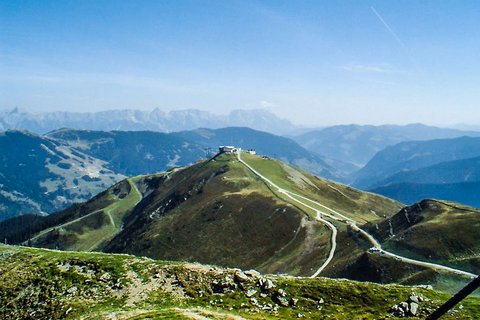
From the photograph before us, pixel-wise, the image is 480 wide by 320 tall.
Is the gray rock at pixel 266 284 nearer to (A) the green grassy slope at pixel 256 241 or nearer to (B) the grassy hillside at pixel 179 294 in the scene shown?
(B) the grassy hillside at pixel 179 294

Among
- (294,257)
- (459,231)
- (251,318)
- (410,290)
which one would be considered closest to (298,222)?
(294,257)

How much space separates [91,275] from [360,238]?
101 meters

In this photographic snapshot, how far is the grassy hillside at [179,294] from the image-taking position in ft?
145

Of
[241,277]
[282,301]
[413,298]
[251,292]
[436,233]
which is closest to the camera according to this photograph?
[413,298]

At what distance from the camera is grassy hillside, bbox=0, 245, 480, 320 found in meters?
44.2

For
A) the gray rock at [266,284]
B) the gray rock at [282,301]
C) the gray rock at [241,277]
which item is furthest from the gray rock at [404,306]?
the gray rock at [241,277]

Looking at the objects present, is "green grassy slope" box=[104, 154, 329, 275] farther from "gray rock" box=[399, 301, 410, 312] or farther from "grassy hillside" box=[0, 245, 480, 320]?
"gray rock" box=[399, 301, 410, 312]

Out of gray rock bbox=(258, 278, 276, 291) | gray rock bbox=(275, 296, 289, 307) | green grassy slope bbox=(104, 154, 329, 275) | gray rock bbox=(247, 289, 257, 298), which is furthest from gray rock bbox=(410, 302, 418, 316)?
green grassy slope bbox=(104, 154, 329, 275)

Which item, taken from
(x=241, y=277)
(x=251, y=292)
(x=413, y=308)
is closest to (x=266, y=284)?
(x=251, y=292)

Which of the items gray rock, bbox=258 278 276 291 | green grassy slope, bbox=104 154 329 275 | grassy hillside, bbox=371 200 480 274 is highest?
gray rock, bbox=258 278 276 291

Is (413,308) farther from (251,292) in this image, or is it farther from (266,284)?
(251,292)

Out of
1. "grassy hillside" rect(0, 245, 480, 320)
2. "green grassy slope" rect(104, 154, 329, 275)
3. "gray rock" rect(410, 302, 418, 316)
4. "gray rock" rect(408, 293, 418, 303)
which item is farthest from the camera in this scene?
"green grassy slope" rect(104, 154, 329, 275)

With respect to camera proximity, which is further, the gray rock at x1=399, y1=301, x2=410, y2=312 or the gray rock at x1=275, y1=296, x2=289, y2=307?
the gray rock at x1=275, y1=296, x2=289, y2=307

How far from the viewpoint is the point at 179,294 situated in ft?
161
